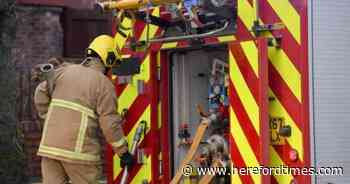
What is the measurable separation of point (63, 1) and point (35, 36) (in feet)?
2.60

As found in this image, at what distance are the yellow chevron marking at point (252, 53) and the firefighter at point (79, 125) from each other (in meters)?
1.10

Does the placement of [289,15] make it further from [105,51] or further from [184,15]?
[105,51]

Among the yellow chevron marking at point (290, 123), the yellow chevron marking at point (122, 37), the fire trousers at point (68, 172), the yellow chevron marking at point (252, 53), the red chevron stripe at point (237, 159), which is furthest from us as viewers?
the yellow chevron marking at point (122, 37)

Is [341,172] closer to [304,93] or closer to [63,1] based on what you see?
Answer: [304,93]

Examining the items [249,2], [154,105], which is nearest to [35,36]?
[154,105]

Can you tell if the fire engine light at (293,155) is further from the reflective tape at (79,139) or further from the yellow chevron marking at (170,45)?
the reflective tape at (79,139)

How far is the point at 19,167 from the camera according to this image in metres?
8.35

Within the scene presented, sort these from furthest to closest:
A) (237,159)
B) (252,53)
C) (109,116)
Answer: (109,116), (237,159), (252,53)

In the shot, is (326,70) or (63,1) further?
(63,1)

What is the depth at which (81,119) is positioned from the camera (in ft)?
15.8

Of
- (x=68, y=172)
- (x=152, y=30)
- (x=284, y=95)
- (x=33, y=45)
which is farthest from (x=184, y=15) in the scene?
(x=33, y=45)

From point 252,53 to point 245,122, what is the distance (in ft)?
1.34

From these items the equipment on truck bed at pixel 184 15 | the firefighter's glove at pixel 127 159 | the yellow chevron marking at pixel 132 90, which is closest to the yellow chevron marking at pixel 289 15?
the equipment on truck bed at pixel 184 15

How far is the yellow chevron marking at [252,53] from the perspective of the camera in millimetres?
4094
